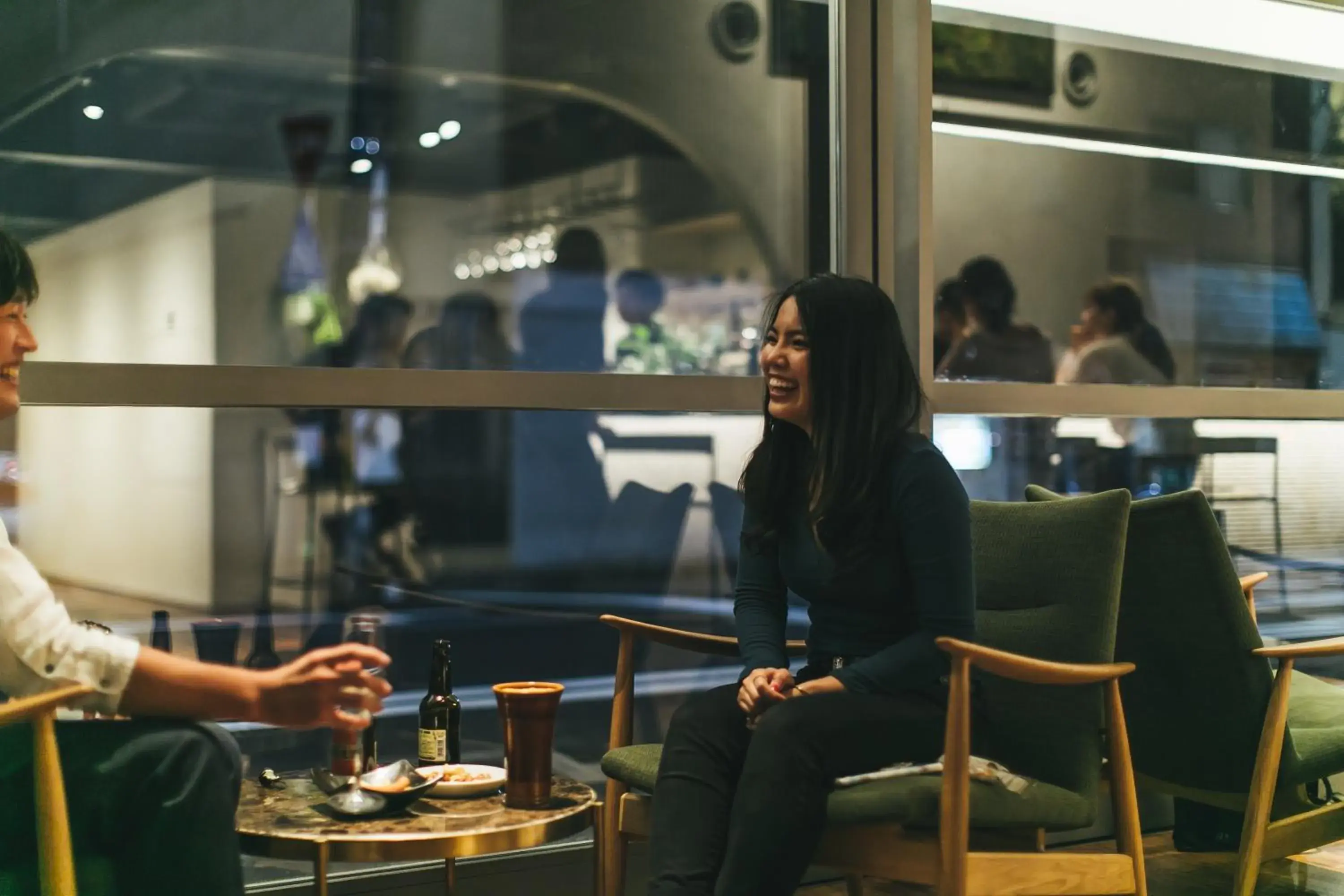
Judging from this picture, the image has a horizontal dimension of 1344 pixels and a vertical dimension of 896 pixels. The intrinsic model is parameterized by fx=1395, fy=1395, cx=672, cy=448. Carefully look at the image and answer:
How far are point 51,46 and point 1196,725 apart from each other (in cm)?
274

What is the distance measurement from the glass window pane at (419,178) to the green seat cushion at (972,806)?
5.29 ft

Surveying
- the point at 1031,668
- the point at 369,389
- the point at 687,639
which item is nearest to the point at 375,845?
the point at 687,639

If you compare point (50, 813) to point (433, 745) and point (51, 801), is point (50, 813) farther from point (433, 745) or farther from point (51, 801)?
point (433, 745)

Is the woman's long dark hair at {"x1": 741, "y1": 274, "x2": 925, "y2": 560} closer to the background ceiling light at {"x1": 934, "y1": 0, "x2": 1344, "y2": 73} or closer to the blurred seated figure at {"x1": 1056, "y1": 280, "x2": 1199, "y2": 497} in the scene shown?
the blurred seated figure at {"x1": 1056, "y1": 280, "x2": 1199, "y2": 497}

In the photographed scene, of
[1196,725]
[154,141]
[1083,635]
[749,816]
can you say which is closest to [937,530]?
[1083,635]

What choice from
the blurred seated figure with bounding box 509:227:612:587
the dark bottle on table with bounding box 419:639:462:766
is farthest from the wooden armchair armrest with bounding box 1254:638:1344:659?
the blurred seated figure with bounding box 509:227:612:587

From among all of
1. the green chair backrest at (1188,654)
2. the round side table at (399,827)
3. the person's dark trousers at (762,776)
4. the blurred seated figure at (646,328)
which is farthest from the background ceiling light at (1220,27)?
the round side table at (399,827)

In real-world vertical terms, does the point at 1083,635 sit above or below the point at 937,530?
below

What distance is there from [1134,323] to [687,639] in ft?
7.40

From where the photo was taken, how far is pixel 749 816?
219 cm

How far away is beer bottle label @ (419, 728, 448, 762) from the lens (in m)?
2.46

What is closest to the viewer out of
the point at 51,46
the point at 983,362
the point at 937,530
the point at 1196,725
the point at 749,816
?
the point at 749,816

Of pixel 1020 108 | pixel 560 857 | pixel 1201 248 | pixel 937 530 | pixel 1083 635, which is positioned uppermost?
pixel 1020 108

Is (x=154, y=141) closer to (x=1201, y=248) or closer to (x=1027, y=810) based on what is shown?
(x=1027, y=810)
